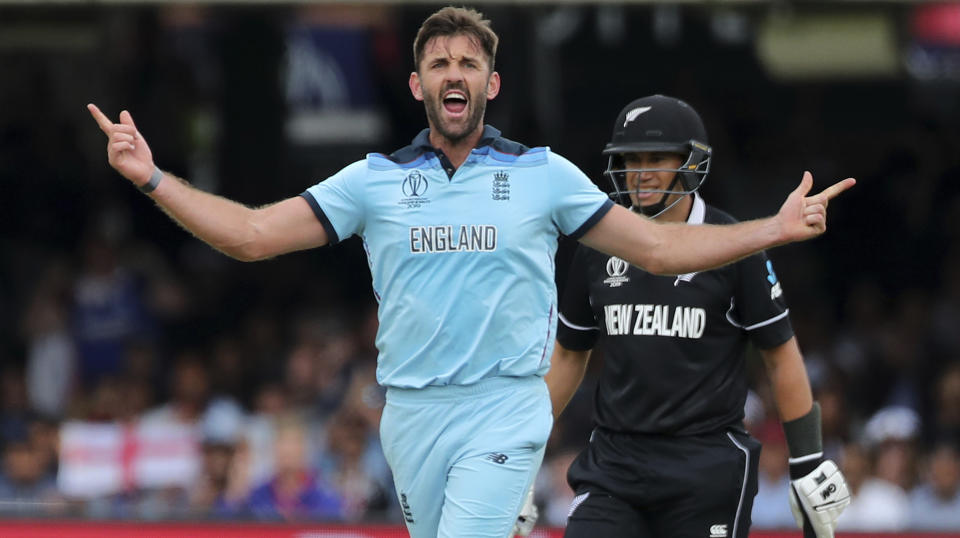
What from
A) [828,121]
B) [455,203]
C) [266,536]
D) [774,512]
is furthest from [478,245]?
[828,121]

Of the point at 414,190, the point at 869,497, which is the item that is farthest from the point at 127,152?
the point at 869,497

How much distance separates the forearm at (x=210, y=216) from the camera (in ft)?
15.0

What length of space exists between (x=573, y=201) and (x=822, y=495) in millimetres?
1643

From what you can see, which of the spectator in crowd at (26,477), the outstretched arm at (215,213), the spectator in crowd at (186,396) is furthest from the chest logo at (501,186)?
the spectator in crowd at (186,396)

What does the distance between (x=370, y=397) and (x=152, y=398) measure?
5.68 feet

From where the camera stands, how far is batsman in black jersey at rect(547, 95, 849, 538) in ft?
17.9

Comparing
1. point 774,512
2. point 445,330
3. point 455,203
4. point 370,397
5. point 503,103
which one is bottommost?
point 774,512

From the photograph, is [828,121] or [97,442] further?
[828,121]

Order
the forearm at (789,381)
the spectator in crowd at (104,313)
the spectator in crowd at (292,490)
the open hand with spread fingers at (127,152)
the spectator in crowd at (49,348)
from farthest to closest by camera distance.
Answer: the spectator in crowd at (104,313), the spectator in crowd at (49,348), the spectator in crowd at (292,490), the forearm at (789,381), the open hand with spread fingers at (127,152)

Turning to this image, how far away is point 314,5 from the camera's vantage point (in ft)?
33.0

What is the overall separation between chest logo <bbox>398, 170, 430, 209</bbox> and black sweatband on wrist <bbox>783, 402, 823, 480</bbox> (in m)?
1.76

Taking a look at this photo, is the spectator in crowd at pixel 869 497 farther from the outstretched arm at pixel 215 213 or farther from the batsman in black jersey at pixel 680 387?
the outstretched arm at pixel 215 213

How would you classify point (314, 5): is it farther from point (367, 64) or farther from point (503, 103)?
point (367, 64)

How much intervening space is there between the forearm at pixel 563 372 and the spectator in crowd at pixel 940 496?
12.7ft
